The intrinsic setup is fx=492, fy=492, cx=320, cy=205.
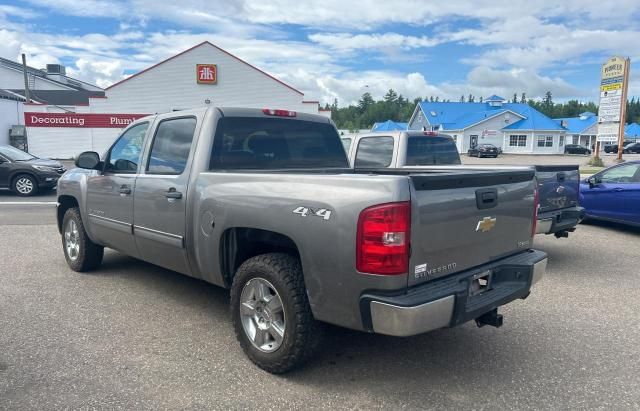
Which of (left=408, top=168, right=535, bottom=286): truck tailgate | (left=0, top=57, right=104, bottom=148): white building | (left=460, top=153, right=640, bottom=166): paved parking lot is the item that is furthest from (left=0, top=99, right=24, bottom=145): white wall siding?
(left=408, top=168, right=535, bottom=286): truck tailgate

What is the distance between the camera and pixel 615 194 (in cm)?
896

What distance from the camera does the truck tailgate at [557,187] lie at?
655cm

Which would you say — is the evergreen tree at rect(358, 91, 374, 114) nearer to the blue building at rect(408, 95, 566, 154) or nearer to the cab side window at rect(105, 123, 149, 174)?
the blue building at rect(408, 95, 566, 154)

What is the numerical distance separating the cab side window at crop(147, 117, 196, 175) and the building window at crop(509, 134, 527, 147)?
62.4 metres

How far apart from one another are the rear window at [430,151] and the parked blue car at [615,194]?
315 centimetres

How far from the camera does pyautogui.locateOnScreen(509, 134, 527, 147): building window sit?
6072 cm

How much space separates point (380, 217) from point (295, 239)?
64 centimetres

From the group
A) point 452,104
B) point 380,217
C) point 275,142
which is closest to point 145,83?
point 275,142

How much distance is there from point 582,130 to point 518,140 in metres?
18.7

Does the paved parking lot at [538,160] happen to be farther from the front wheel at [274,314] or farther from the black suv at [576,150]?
the front wheel at [274,314]

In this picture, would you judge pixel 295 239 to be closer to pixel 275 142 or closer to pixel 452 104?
pixel 275 142

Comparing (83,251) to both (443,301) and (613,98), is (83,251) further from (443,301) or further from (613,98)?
(613,98)

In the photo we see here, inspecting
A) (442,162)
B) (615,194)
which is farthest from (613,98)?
(442,162)

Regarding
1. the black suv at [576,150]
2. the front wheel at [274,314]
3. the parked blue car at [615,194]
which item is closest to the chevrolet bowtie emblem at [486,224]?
the front wheel at [274,314]
